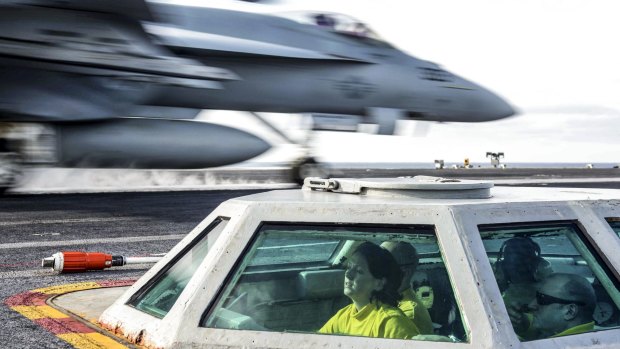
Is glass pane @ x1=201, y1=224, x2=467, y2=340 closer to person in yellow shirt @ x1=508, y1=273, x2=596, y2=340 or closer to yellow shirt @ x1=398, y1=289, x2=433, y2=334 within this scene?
yellow shirt @ x1=398, y1=289, x2=433, y2=334

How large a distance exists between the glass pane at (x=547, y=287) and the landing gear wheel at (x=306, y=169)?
24275mm

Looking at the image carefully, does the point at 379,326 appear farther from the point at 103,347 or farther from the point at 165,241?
the point at 165,241

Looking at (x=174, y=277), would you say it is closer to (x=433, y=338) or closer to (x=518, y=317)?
(x=433, y=338)

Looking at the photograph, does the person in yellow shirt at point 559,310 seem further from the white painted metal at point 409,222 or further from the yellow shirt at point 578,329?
the white painted metal at point 409,222

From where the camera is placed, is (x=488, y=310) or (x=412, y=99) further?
(x=412, y=99)

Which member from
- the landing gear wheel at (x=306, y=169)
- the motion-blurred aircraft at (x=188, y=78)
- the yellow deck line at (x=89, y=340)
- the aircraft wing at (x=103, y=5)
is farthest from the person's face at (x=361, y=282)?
the landing gear wheel at (x=306, y=169)

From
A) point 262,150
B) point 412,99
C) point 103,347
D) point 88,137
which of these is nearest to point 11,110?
point 88,137

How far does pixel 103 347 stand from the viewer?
154 inches

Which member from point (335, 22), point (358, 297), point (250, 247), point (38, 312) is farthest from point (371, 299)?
point (335, 22)

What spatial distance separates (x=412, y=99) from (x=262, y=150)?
6.71m

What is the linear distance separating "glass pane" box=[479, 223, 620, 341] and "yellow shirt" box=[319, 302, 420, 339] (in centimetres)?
52

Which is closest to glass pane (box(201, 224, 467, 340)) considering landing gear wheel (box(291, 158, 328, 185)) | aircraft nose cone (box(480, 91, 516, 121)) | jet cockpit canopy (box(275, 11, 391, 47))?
jet cockpit canopy (box(275, 11, 391, 47))

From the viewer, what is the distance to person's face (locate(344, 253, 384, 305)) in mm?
3523

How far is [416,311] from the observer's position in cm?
358
